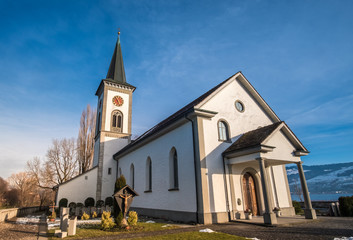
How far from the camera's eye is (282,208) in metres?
Answer: 15.3

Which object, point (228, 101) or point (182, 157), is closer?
point (182, 157)

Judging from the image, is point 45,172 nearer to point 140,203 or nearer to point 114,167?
point 114,167

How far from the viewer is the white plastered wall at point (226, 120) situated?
503 inches

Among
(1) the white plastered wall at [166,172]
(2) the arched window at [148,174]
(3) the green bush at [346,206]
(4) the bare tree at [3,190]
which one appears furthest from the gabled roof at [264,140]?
(4) the bare tree at [3,190]

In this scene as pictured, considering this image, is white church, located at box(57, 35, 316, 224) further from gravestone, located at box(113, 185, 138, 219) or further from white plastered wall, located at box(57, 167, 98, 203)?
white plastered wall, located at box(57, 167, 98, 203)

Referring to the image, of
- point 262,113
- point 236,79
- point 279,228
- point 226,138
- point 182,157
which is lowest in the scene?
point 279,228

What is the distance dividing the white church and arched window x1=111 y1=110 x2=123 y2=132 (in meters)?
8.92

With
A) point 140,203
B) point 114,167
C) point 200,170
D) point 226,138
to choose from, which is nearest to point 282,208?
point 226,138

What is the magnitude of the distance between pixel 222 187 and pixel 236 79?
8.45m

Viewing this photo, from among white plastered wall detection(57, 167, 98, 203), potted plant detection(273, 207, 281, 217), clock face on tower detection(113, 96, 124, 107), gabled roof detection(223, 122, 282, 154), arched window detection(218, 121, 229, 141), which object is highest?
clock face on tower detection(113, 96, 124, 107)

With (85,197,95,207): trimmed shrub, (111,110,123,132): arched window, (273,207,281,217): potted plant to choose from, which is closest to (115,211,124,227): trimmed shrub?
(273,207,281,217): potted plant

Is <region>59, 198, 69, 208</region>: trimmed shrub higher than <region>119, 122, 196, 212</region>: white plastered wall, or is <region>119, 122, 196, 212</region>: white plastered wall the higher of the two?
<region>119, 122, 196, 212</region>: white plastered wall

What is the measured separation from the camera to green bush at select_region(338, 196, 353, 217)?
14.0 meters

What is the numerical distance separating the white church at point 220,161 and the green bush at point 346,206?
3.16 metres
